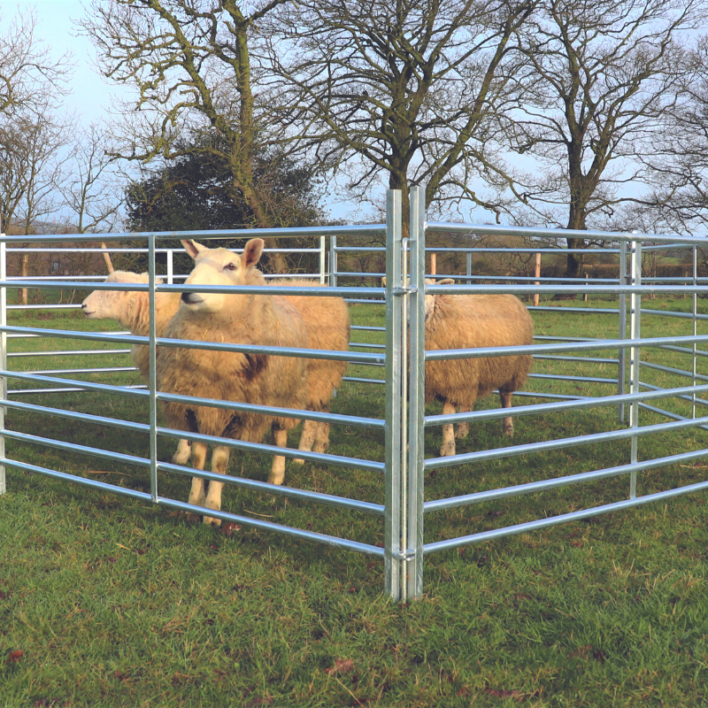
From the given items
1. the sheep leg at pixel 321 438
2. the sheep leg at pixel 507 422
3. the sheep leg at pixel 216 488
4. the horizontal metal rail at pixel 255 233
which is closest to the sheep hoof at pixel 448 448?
the sheep leg at pixel 507 422

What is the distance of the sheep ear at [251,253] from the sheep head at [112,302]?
2.05 meters

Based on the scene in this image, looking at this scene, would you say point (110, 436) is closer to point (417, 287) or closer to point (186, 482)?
point (186, 482)

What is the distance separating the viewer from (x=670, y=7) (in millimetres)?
22750

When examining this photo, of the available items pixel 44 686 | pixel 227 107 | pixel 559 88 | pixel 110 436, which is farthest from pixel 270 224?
pixel 44 686

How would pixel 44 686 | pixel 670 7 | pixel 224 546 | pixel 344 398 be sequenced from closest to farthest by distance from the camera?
pixel 44 686, pixel 224 546, pixel 344 398, pixel 670 7

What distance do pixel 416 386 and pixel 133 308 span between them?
4113 mm

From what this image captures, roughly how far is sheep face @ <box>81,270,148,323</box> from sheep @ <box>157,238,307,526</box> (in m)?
1.79

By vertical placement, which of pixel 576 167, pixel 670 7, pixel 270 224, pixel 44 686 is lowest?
pixel 44 686

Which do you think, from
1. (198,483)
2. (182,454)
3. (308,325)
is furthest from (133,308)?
(198,483)

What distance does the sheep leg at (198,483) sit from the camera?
4633mm

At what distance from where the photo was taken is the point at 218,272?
4340mm

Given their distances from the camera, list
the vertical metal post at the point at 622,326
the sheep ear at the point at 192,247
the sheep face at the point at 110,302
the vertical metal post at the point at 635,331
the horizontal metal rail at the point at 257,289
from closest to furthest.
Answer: the horizontal metal rail at the point at 257,289
the vertical metal post at the point at 635,331
the sheep ear at the point at 192,247
the sheep face at the point at 110,302
the vertical metal post at the point at 622,326

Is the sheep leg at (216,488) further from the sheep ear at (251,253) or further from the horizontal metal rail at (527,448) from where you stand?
the horizontal metal rail at (527,448)

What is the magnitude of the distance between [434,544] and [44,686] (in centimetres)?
168
